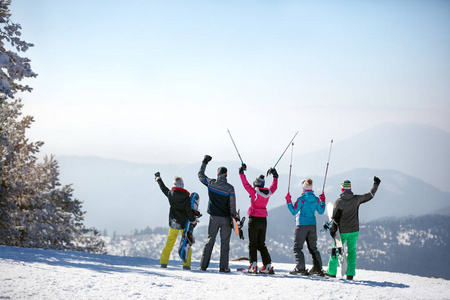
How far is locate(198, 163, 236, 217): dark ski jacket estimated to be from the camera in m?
11.2

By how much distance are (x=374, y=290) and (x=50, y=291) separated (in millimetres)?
6488

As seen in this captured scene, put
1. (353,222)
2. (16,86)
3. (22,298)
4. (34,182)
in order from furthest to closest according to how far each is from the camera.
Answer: (34,182) < (16,86) < (353,222) < (22,298)

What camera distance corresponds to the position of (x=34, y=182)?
1056 inches

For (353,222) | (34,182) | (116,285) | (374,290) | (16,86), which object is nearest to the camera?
(116,285)

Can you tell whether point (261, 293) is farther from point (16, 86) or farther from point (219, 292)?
point (16, 86)

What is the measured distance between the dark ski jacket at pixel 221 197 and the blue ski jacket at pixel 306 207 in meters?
1.51

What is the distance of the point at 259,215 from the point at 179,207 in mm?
2078

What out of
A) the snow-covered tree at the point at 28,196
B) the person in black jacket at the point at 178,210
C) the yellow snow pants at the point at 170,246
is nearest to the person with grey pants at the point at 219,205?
the person in black jacket at the point at 178,210

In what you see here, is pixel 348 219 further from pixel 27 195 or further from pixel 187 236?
pixel 27 195

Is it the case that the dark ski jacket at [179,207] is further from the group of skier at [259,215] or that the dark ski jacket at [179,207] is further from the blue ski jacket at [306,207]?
the blue ski jacket at [306,207]

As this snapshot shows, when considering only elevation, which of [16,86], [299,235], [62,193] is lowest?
[299,235]

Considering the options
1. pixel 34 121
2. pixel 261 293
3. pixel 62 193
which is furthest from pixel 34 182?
pixel 261 293

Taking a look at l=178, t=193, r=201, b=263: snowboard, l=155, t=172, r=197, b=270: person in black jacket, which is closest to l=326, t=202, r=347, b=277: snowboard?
l=178, t=193, r=201, b=263: snowboard

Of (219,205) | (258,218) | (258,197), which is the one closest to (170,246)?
(219,205)
